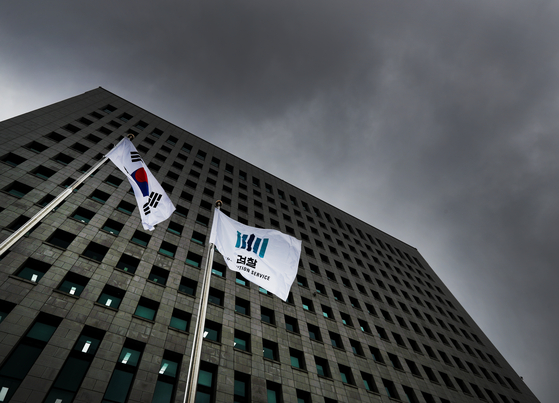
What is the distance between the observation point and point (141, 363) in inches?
650

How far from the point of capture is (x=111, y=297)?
19250 mm

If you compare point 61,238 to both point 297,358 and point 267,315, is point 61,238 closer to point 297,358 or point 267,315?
point 267,315

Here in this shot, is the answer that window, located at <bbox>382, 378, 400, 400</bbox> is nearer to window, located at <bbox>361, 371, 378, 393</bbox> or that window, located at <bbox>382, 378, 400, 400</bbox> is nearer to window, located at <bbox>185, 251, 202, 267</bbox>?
window, located at <bbox>361, 371, 378, 393</bbox>

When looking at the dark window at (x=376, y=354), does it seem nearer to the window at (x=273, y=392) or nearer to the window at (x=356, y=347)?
the window at (x=356, y=347)

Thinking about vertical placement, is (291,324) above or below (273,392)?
above

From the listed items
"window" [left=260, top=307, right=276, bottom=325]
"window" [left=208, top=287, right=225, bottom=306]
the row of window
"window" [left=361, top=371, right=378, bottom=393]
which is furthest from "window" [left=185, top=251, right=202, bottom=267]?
"window" [left=361, top=371, right=378, bottom=393]

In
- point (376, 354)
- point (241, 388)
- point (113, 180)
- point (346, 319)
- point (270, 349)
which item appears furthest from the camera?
point (346, 319)

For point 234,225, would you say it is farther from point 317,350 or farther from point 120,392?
point 317,350

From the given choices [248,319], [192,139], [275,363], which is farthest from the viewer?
[192,139]

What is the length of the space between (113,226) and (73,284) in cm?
630

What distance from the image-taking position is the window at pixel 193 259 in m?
25.7

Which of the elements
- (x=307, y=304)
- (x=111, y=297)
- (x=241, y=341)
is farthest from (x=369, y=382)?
(x=111, y=297)

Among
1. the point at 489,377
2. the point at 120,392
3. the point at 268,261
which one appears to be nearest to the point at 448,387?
the point at 489,377

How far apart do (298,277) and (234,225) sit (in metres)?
20.1
